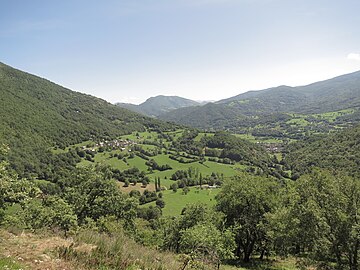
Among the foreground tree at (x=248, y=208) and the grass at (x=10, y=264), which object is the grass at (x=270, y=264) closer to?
the foreground tree at (x=248, y=208)

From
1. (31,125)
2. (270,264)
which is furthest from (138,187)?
(270,264)

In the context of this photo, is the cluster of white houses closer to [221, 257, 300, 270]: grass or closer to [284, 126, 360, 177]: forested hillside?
[284, 126, 360, 177]: forested hillside

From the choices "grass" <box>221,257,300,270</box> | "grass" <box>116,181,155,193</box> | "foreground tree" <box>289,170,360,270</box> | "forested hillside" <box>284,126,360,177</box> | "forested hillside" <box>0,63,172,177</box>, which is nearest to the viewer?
"foreground tree" <box>289,170,360,270</box>

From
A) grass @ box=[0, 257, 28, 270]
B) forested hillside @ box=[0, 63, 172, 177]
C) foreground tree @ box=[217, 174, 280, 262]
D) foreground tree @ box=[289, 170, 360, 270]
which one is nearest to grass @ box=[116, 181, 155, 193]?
forested hillside @ box=[0, 63, 172, 177]

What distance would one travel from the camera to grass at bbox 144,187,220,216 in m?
84.3

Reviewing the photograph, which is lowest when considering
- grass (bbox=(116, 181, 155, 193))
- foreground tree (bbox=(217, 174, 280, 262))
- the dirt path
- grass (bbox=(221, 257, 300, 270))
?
grass (bbox=(116, 181, 155, 193))

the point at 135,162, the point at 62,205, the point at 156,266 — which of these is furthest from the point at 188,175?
the point at 156,266

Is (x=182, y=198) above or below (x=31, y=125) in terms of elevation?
below

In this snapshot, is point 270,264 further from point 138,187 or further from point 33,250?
point 138,187

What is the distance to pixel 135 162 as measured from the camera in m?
138

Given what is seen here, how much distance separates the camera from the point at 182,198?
94.8 metres

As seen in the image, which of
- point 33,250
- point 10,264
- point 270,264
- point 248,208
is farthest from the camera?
point 248,208

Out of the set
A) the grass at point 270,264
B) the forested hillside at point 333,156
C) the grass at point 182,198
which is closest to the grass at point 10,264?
the grass at point 270,264

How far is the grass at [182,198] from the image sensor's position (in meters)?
84.3
